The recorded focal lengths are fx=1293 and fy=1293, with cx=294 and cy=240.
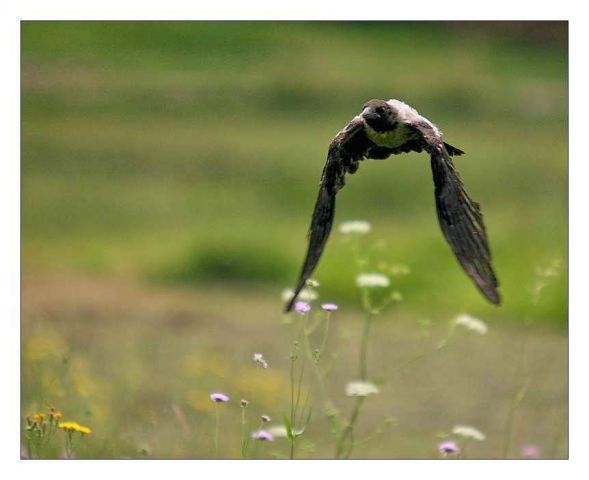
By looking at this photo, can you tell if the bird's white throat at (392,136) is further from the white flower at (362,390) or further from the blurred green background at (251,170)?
the blurred green background at (251,170)

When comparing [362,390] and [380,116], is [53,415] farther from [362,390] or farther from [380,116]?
[380,116]

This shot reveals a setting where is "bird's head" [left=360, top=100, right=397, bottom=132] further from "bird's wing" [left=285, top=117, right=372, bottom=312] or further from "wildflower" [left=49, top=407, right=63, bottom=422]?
"wildflower" [left=49, top=407, right=63, bottom=422]

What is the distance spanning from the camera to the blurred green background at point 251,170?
7.92 m

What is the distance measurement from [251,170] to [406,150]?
7.44 meters

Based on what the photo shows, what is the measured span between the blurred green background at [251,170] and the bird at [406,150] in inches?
147

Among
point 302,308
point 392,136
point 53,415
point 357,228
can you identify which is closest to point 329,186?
point 392,136

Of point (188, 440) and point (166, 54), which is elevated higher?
point (166, 54)

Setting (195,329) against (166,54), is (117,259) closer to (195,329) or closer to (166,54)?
(195,329)

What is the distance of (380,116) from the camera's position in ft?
9.46

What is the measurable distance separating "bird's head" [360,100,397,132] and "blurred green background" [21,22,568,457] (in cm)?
385

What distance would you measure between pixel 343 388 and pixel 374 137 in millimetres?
3578

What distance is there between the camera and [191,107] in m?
11.2
